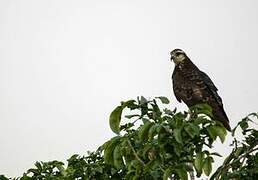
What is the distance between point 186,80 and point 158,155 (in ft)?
18.4

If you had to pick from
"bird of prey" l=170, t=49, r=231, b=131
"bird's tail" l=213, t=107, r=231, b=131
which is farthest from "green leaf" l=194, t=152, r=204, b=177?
"bird of prey" l=170, t=49, r=231, b=131

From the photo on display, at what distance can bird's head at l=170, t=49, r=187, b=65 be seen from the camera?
10016 mm

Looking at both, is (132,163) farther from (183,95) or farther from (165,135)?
(183,95)

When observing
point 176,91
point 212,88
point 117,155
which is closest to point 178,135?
point 117,155

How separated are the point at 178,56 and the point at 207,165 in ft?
21.4

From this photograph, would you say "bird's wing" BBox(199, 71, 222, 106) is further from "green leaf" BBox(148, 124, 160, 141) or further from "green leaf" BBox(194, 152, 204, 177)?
"green leaf" BBox(148, 124, 160, 141)

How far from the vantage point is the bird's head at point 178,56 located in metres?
10.0

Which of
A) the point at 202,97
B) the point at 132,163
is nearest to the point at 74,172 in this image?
the point at 132,163

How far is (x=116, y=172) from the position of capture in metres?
4.85

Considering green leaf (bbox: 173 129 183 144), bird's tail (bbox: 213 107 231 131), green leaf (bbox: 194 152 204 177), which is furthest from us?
bird's tail (bbox: 213 107 231 131)

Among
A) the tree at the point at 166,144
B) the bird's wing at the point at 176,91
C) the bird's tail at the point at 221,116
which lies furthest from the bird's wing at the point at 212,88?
the tree at the point at 166,144

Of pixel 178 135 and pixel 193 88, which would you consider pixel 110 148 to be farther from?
pixel 193 88

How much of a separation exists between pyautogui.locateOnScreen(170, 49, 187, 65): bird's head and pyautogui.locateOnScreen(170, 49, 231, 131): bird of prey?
0.08 metres

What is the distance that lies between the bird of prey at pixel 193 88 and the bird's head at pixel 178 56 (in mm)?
84
